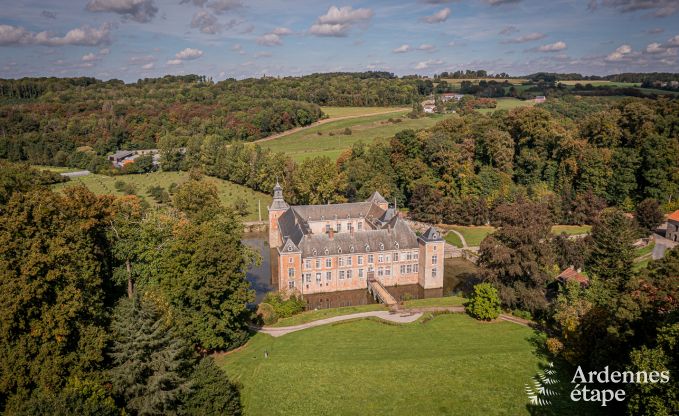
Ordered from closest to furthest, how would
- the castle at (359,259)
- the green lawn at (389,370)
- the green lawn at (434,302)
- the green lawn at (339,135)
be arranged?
the green lawn at (389,370) → the green lawn at (434,302) → the castle at (359,259) → the green lawn at (339,135)

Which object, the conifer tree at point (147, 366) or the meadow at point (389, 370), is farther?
the meadow at point (389, 370)

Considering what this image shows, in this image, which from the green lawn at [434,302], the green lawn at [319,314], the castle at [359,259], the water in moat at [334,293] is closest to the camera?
the green lawn at [319,314]

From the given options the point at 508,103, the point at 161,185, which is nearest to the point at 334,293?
the point at 161,185

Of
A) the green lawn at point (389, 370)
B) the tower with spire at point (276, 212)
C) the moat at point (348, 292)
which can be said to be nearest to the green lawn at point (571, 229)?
the moat at point (348, 292)

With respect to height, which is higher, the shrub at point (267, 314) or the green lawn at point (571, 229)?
the green lawn at point (571, 229)

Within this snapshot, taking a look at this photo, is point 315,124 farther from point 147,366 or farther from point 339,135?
point 147,366

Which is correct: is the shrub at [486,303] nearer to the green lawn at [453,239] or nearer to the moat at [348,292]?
the moat at [348,292]

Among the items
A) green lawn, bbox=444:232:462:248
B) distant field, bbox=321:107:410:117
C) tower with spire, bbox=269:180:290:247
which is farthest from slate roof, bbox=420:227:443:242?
distant field, bbox=321:107:410:117
